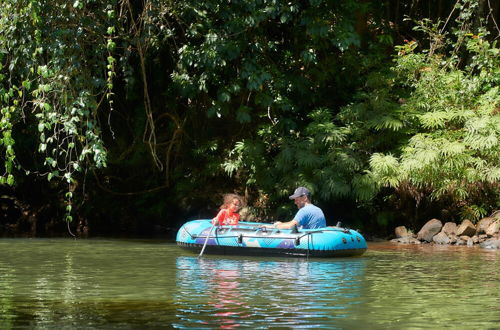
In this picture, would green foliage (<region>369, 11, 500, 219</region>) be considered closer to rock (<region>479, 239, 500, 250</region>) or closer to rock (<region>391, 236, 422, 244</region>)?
rock (<region>391, 236, 422, 244</region>)

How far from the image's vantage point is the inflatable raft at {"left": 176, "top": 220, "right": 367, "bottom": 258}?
42.2ft

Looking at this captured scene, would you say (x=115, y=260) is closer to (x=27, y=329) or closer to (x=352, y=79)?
(x=27, y=329)

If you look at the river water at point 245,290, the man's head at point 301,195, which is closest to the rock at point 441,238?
the river water at point 245,290

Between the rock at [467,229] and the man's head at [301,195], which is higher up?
the man's head at [301,195]

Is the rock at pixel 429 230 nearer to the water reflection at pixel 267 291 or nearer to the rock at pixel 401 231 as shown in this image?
the rock at pixel 401 231

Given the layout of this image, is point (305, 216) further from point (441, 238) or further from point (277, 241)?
point (441, 238)

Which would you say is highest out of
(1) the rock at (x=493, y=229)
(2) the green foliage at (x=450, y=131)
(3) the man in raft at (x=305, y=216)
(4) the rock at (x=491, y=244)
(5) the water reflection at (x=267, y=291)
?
(2) the green foliage at (x=450, y=131)

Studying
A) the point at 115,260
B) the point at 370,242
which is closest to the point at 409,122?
the point at 370,242

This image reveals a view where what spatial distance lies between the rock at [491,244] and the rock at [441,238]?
0.70 m

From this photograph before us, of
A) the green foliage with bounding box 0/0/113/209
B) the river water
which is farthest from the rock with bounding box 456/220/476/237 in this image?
the green foliage with bounding box 0/0/113/209

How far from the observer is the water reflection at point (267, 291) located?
748 cm

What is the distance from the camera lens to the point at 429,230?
52.6 feet

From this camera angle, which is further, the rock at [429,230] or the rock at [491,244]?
the rock at [429,230]

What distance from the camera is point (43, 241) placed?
628 inches
